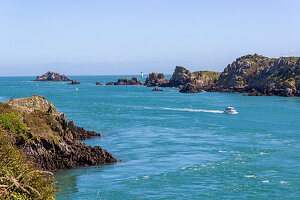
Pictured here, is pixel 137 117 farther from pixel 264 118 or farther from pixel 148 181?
pixel 148 181

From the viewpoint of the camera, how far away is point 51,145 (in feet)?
172

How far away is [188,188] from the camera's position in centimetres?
4441

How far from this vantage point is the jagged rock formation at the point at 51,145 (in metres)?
50.4

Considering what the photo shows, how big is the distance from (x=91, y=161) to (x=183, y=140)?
25.4 meters

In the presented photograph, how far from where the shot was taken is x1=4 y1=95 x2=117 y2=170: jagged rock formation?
5038 centimetres

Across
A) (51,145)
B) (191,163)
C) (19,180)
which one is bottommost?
(191,163)

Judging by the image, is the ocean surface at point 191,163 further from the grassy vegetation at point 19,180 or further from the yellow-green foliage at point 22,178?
the yellow-green foliage at point 22,178

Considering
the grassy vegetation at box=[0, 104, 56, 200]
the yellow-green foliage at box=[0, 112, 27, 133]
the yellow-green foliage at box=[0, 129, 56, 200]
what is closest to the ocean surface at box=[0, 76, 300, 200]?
the yellow-green foliage at box=[0, 112, 27, 133]

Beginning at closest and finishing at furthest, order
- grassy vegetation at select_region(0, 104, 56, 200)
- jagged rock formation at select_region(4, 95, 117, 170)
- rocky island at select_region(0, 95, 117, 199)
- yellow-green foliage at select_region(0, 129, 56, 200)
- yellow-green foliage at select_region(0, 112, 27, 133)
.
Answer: grassy vegetation at select_region(0, 104, 56, 200)
yellow-green foliage at select_region(0, 129, 56, 200)
rocky island at select_region(0, 95, 117, 199)
yellow-green foliage at select_region(0, 112, 27, 133)
jagged rock formation at select_region(4, 95, 117, 170)

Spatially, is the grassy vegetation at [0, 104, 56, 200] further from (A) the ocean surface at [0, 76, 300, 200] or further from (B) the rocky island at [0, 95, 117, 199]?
(B) the rocky island at [0, 95, 117, 199]

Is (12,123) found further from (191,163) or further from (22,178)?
(22,178)

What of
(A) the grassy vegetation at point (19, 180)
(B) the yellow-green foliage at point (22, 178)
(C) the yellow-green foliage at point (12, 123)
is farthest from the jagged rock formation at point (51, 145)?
(B) the yellow-green foliage at point (22, 178)

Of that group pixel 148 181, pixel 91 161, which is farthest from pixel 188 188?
pixel 91 161

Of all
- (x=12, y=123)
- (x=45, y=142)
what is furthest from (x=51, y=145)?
(x=12, y=123)
